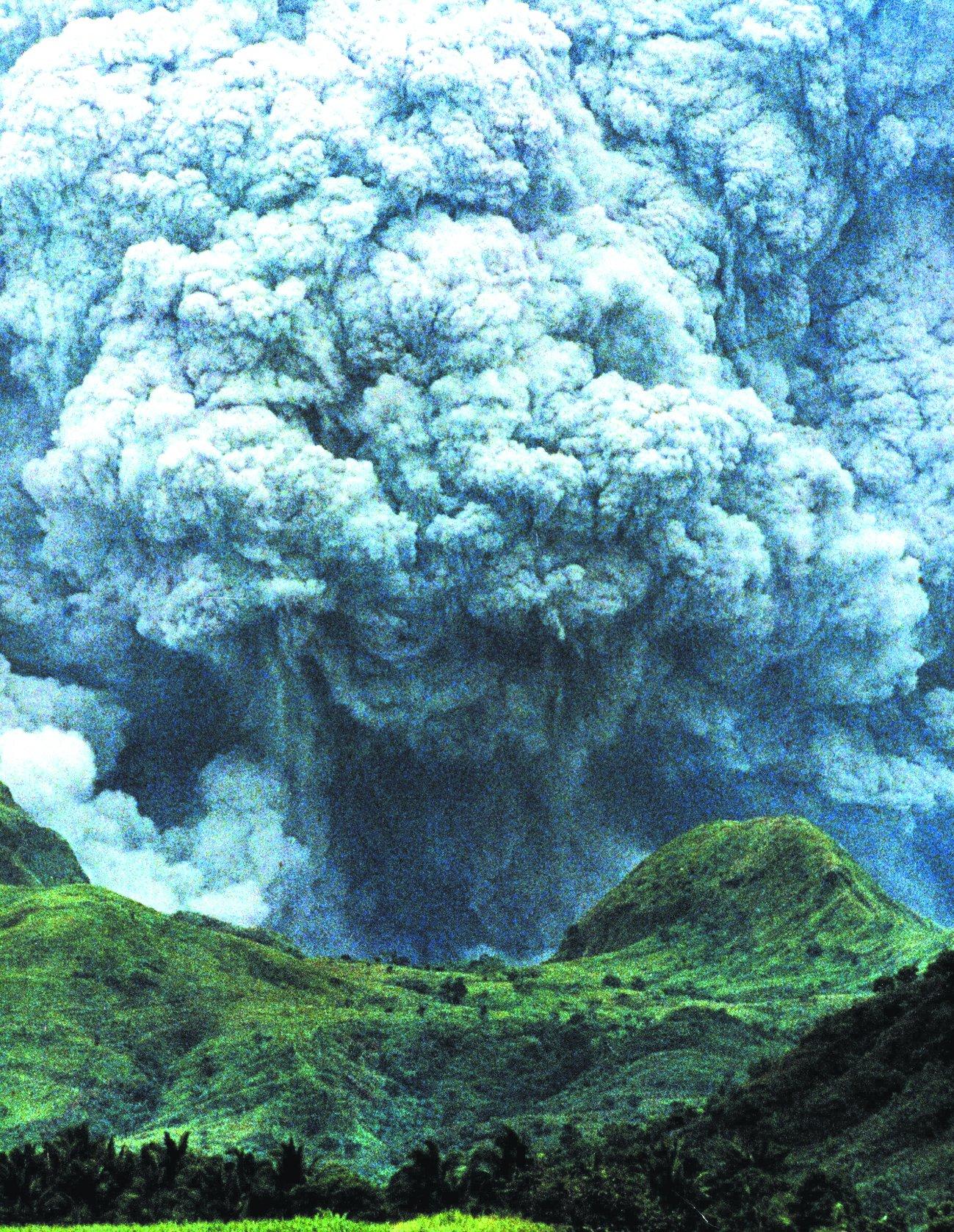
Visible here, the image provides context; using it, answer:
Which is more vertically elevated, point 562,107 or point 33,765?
point 562,107

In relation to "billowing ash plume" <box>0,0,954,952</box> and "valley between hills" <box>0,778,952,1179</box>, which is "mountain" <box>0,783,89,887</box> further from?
"billowing ash plume" <box>0,0,954,952</box>

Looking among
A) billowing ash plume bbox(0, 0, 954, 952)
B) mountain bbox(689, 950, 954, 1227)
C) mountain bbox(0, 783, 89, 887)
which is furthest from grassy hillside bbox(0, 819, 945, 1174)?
billowing ash plume bbox(0, 0, 954, 952)

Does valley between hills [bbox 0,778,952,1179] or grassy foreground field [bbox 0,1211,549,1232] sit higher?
valley between hills [bbox 0,778,952,1179]

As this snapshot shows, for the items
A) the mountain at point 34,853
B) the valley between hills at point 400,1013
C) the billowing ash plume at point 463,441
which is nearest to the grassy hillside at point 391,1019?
the valley between hills at point 400,1013

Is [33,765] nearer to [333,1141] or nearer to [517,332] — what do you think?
[517,332]

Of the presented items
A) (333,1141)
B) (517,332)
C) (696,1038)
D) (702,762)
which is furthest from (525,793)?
(333,1141)

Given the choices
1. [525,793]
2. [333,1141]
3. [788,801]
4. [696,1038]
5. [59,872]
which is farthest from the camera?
[788,801]
